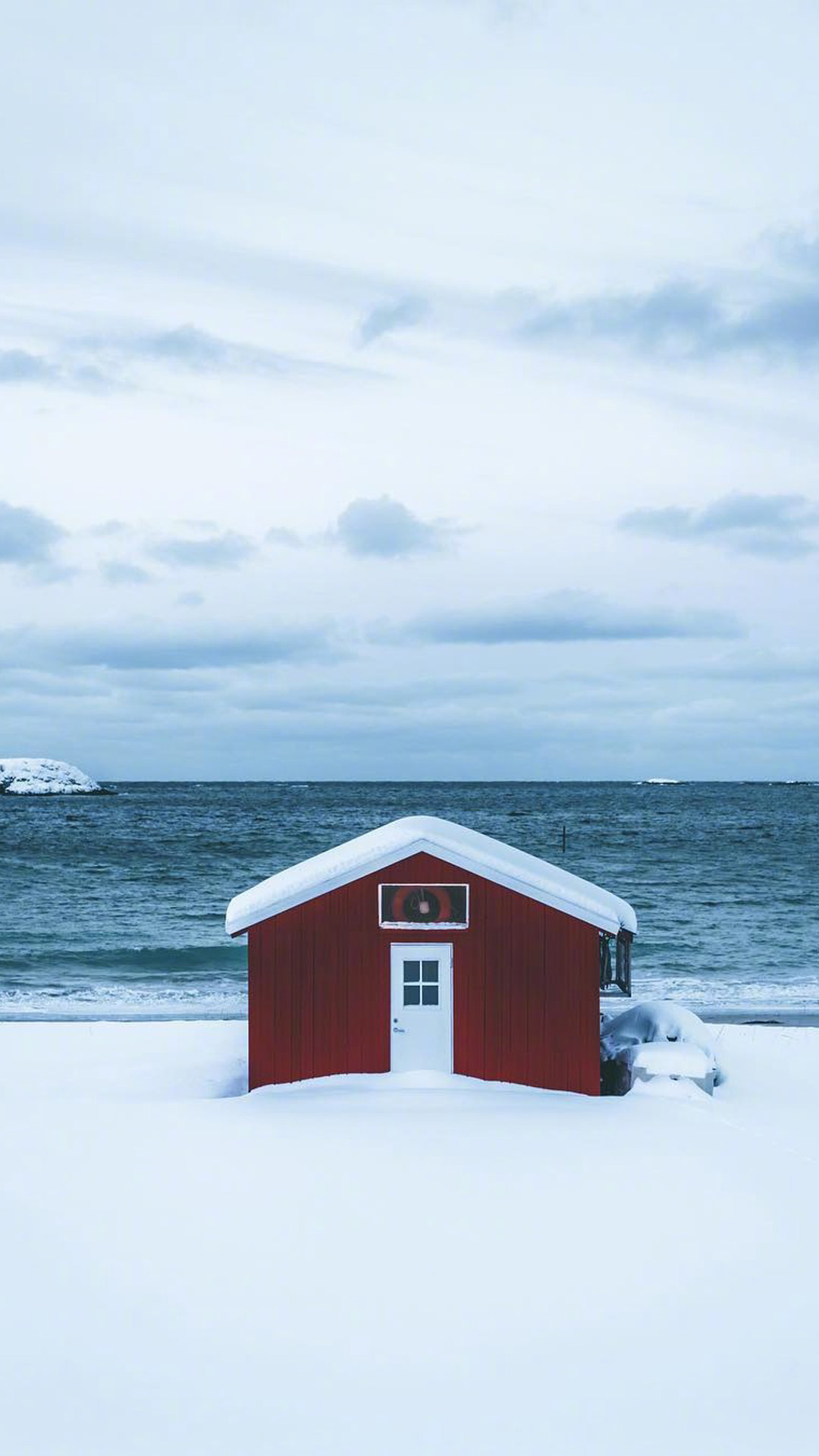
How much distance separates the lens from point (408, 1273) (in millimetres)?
9930

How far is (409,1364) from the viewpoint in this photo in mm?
8594

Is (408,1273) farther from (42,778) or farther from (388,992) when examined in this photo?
(42,778)

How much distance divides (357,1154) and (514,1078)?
3312 millimetres

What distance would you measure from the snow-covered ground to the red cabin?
492 mm

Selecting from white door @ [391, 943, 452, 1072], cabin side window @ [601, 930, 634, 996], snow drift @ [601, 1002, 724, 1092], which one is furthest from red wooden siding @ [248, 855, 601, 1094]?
cabin side window @ [601, 930, 634, 996]

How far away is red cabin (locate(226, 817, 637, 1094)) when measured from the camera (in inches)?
Answer: 595

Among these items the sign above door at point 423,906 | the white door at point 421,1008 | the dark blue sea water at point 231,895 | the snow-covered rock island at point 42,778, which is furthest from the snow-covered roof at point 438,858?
the snow-covered rock island at point 42,778

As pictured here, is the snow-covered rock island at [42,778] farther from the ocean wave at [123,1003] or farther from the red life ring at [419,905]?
the red life ring at [419,905]

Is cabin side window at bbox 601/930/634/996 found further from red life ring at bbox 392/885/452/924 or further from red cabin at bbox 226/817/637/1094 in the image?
red life ring at bbox 392/885/452/924

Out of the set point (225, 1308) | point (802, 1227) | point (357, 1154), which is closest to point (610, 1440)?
point (225, 1308)

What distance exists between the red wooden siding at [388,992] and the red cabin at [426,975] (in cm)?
1

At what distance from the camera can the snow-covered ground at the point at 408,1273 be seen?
800 centimetres

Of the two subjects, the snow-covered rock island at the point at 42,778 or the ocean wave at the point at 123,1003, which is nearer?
the ocean wave at the point at 123,1003

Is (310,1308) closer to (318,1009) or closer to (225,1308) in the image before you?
(225,1308)
